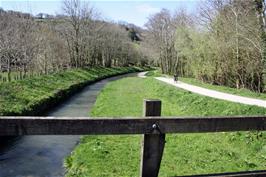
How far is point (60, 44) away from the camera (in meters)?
57.3

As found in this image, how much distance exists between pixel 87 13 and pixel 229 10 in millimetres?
37857

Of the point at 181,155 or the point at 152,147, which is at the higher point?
the point at 152,147

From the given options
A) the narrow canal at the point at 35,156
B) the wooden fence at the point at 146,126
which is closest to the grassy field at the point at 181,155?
the narrow canal at the point at 35,156

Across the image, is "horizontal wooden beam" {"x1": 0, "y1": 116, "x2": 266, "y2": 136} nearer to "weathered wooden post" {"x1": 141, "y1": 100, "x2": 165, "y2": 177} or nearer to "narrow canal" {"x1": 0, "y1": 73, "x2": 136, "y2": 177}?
"weathered wooden post" {"x1": 141, "y1": 100, "x2": 165, "y2": 177}

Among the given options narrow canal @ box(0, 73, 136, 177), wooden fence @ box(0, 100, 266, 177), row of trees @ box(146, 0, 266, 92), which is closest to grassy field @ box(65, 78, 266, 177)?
narrow canal @ box(0, 73, 136, 177)

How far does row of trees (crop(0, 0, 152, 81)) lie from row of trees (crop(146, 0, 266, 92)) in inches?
782

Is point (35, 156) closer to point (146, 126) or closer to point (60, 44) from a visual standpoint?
point (146, 126)

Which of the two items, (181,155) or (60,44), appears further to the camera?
(60,44)

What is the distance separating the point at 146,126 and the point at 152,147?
0.25 metres

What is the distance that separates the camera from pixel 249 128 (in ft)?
12.6

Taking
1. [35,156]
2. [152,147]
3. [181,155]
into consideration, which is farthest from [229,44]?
[152,147]

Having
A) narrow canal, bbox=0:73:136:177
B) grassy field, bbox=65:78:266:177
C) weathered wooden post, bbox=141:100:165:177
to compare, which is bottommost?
narrow canal, bbox=0:73:136:177

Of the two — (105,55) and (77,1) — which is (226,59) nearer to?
(77,1)

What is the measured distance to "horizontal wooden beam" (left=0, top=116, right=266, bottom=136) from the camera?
3268mm
